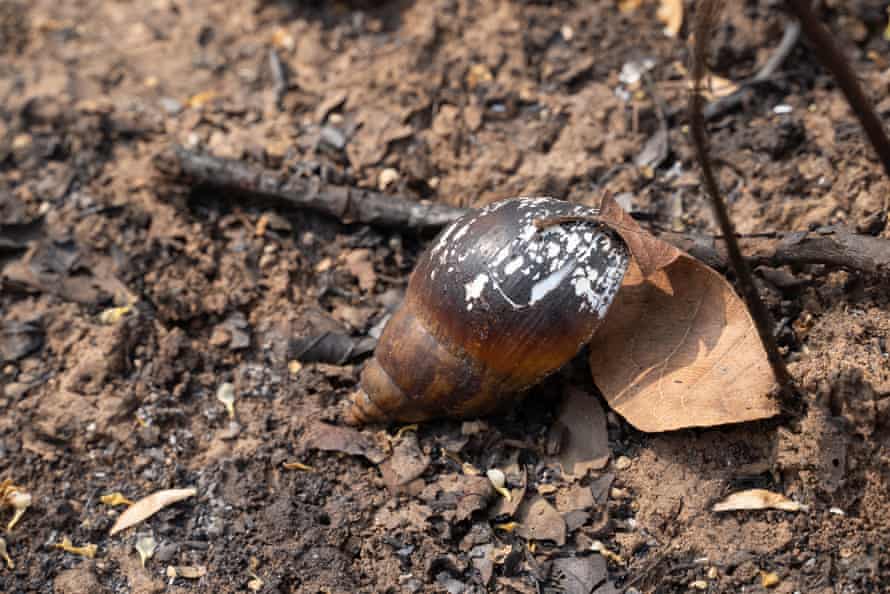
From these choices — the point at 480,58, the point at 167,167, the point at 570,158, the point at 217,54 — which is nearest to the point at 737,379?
the point at 570,158

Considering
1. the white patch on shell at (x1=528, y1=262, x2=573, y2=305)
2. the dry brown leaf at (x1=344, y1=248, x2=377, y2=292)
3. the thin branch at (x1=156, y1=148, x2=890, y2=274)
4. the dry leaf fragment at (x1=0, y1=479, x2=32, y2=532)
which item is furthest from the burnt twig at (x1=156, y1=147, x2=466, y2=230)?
the dry leaf fragment at (x1=0, y1=479, x2=32, y2=532)

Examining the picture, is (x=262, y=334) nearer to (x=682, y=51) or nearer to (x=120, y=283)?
(x=120, y=283)

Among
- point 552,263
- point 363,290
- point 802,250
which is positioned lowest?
point 363,290

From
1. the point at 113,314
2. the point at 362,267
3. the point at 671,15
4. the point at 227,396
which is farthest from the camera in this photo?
the point at 671,15

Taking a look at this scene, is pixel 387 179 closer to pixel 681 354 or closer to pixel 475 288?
pixel 475 288

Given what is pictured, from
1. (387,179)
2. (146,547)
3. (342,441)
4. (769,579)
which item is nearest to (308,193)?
(387,179)

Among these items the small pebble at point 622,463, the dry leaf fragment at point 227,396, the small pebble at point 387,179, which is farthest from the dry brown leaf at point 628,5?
the dry leaf fragment at point 227,396

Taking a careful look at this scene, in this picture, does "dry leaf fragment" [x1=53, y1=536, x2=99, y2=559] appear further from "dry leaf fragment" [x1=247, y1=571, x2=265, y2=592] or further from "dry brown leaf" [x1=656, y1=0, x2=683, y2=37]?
"dry brown leaf" [x1=656, y1=0, x2=683, y2=37]
